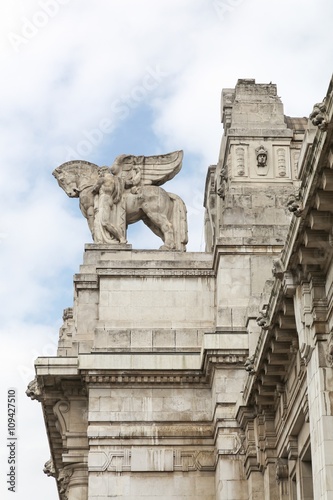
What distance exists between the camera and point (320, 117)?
814 inches

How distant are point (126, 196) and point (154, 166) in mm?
1855

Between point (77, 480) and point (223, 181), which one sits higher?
point (223, 181)

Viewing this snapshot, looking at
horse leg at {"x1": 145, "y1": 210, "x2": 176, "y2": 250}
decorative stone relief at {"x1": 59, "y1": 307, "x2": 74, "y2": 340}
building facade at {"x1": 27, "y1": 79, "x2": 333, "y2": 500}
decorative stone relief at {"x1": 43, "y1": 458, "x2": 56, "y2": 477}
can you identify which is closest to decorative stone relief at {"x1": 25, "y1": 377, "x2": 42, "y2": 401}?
building facade at {"x1": 27, "y1": 79, "x2": 333, "y2": 500}

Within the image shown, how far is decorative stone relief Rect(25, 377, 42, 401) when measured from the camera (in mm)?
39969

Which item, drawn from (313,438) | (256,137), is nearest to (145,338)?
(256,137)

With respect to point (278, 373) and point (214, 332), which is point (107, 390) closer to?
point (214, 332)

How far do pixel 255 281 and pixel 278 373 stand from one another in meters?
7.64

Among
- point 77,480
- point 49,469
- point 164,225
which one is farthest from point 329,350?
point 49,469

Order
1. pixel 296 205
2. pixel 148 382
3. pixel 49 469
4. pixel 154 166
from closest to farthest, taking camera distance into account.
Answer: pixel 296 205 → pixel 148 382 → pixel 154 166 → pixel 49 469

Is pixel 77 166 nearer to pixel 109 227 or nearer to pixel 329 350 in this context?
pixel 109 227

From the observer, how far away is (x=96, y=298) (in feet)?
133

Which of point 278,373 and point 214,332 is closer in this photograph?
point 278,373

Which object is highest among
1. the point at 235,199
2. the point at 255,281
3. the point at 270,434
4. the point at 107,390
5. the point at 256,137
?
the point at 256,137

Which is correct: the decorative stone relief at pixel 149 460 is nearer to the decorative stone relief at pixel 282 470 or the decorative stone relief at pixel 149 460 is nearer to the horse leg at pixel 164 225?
the decorative stone relief at pixel 282 470
